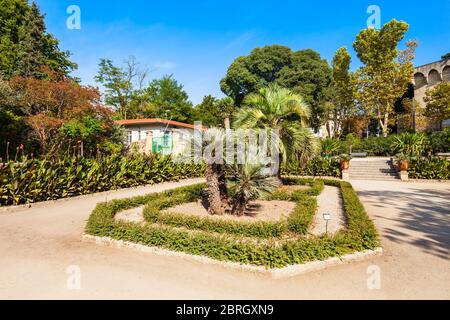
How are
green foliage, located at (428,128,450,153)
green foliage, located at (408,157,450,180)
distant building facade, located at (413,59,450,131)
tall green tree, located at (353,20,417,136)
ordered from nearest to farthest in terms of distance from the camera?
1. green foliage, located at (408,157,450,180)
2. green foliage, located at (428,128,450,153)
3. tall green tree, located at (353,20,417,136)
4. distant building facade, located at (413,59,450,131)

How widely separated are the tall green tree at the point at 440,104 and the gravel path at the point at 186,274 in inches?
1203

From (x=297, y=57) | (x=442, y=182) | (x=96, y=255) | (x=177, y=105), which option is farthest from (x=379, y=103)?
(x=96, y=255)

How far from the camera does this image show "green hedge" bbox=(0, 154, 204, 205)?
30.1 feet

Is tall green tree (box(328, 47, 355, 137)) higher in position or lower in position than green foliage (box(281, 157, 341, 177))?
higher

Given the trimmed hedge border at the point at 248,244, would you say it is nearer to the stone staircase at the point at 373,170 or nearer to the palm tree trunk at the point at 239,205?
the palm tree trunk at the point at 239,205

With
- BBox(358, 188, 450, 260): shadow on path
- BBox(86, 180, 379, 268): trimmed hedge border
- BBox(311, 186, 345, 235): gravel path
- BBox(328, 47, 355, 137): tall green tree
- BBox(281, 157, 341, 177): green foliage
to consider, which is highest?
BBox(328, 47, 355, 137): tall green tree

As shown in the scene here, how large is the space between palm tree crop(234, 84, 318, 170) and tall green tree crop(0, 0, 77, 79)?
67.3 feet

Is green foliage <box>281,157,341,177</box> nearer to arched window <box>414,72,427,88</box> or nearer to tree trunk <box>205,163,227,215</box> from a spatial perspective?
tree trunk <box>205,163,227,215</box>

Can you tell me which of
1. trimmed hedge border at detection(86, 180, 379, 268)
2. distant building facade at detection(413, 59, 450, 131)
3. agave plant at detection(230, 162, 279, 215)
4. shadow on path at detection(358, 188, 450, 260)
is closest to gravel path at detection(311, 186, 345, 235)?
trimmed hedge border at detection(86, 180, 379, 268)

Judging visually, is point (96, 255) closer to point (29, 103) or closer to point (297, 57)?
point (29, 103)

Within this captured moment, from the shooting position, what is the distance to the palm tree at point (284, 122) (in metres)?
12.3

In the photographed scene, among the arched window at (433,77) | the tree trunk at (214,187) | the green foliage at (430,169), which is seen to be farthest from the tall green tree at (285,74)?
the tree trunk at (214,187)

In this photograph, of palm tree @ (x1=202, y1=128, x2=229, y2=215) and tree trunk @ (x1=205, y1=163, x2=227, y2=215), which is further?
tree trunk @ (x1=205, y1=163, x2=227, y2=215)

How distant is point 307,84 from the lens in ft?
106
